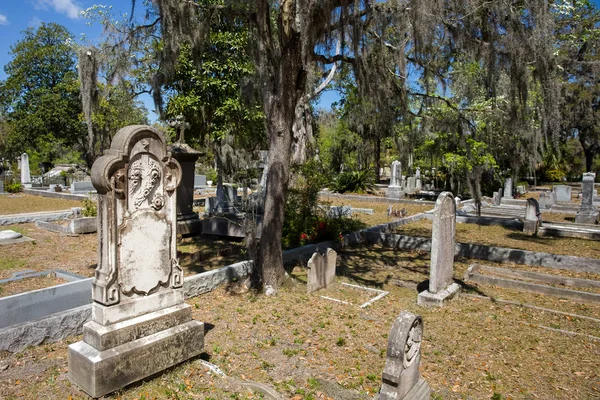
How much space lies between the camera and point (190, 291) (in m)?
6.18

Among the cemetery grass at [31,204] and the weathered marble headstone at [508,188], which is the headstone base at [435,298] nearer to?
the cemetery grass at [31,204]

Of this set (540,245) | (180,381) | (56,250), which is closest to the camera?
(180,381)

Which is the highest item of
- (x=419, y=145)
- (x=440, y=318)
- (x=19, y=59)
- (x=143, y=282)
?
(x=19, y=59)

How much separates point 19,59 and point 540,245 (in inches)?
1560

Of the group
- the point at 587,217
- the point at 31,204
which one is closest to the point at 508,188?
the point at 587,217

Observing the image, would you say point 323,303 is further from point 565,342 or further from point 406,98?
point 406,98

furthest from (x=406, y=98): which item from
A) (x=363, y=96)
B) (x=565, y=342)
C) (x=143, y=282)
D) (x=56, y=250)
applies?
(x=56, y=250)

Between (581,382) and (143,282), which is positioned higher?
(143,282)

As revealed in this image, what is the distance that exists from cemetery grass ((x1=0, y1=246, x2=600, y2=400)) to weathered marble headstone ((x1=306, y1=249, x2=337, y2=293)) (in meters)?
0.17

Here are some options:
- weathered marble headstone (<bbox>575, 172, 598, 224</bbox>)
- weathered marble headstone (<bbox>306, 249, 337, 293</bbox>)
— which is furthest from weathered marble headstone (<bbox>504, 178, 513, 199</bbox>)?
weathered marble headstone (<bbox>306, 249, 337, 293</bbox>)

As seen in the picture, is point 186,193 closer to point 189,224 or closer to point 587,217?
point 189,224

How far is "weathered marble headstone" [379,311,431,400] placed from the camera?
3182 mm

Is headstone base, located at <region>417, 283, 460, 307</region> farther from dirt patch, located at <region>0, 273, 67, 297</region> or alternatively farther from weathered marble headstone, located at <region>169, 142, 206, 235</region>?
weathered marble headstone, located at <region>169, 142, 206, 235</region>

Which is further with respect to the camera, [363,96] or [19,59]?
[19,59]
